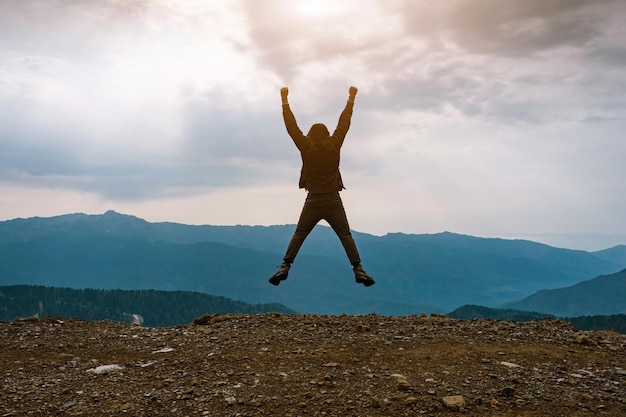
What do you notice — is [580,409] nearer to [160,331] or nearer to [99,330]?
[160,331]

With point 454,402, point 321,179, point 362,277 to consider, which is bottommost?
point 454,402

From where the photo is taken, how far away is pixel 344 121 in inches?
557

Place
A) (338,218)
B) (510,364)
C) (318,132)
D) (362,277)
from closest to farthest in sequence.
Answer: (510,364)
(362,277)
(318,132)
(338,218)

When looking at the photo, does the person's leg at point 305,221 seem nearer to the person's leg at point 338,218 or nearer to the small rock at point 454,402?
the person's leg at point 338,218

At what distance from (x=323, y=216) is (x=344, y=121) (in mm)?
2847

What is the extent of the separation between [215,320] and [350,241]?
4657mm

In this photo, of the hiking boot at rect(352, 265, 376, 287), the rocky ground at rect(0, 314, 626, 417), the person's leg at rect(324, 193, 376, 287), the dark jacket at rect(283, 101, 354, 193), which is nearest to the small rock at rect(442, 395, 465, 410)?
the rocky ground at rect(0, 314, 626, 417)

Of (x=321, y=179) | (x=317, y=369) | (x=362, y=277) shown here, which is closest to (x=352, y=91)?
(x=321, y=179)

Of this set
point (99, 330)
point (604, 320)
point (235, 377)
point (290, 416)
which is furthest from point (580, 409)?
point (604, 320)

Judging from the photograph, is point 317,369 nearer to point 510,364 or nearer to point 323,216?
point 510,364

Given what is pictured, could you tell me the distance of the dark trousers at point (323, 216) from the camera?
46.6 feet

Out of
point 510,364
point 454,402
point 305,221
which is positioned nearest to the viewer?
point 454,402

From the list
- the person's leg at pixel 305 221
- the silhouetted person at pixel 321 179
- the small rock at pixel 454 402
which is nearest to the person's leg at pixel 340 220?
the silhouetted person at pixel 321 179

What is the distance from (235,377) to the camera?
29.2ft
